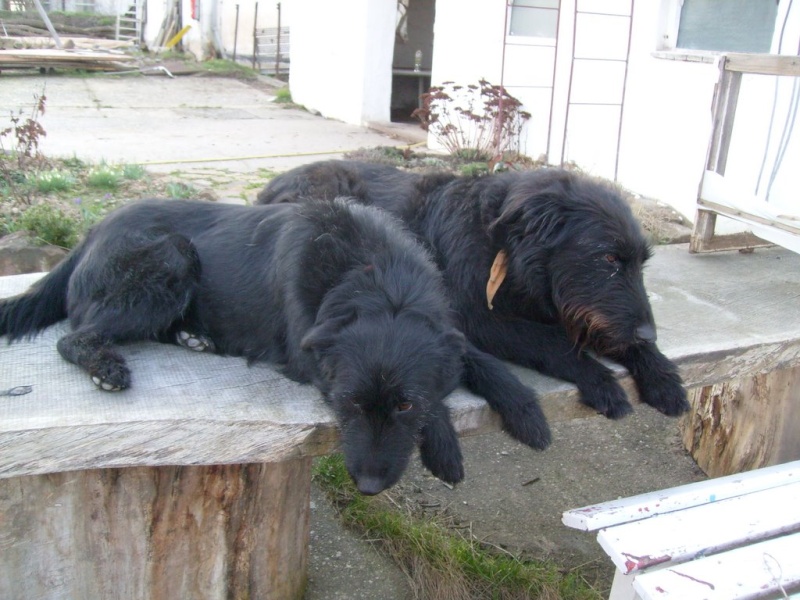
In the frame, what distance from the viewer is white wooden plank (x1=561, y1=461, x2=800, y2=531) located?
2404mm

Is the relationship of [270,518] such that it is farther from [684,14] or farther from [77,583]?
[684,14]

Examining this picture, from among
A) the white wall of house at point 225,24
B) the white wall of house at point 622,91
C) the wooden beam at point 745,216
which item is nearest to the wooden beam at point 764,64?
the wooden beam at point 745,216

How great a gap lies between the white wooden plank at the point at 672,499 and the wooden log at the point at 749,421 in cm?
189

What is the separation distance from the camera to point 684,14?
657 centimetres

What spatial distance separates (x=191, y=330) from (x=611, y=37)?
5.51 meters

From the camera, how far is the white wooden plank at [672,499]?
2.40 meters

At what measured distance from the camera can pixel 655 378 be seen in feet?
10.4

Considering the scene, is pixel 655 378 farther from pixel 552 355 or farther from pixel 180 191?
pixel 180 191

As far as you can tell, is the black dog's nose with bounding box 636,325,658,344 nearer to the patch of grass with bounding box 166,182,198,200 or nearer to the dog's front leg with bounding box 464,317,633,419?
the dog's front leg with bounding box 464,317,633,419

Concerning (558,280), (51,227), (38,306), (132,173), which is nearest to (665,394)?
(558,280)

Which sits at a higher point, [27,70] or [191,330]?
[27,70]

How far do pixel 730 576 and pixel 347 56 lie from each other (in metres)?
10.9

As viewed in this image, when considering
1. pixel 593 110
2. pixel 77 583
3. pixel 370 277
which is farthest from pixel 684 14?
pixel 77 583

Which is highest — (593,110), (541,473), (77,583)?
(593,110)
